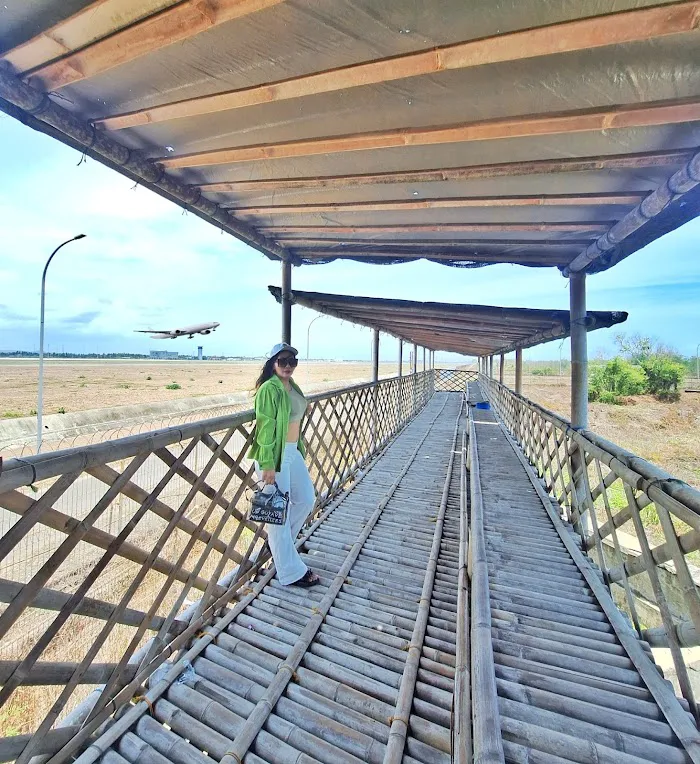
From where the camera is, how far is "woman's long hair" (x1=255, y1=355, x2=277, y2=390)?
5.51 ft

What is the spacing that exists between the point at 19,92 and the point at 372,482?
9.54 feet

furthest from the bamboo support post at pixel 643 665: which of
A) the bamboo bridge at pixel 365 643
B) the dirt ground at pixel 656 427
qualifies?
the dirt ground at pixel 656 427

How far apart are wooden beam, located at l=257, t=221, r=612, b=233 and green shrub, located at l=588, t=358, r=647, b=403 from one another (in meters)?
18.0

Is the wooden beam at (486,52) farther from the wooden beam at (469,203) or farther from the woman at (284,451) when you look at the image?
the woman at (284,451)

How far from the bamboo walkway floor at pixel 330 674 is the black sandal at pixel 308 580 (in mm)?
29

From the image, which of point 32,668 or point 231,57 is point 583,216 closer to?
point 231,57

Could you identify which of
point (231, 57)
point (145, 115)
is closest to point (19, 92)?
point (145, 115)

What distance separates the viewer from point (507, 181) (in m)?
1.39

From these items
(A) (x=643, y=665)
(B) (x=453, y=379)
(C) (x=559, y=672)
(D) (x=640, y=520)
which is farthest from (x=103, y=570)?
(B) (x=453, y=379)

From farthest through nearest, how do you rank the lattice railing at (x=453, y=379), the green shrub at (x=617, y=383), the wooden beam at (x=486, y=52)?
the green shrub at (x=617, y=383)
the lattice railing at (x=453, y=379)
the wooden beam at (x=486, y=52)

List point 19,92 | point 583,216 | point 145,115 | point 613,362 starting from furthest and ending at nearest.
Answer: point 613,362 → point 583,216 → point 145,115 → point 19,92

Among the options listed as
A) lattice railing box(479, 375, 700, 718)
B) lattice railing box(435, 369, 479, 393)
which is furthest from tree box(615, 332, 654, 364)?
lattice railing box(479, 375, 700, 718)

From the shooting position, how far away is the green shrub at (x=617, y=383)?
54.9 feet

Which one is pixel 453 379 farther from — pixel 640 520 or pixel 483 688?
pixel 483 688
